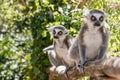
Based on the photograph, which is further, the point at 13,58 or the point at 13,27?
the point at 13,27

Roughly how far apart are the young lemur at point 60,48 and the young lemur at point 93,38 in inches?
25.0

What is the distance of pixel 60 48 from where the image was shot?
5.96 metres

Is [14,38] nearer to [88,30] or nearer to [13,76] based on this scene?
[13,76]

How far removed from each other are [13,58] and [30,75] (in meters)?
0.76

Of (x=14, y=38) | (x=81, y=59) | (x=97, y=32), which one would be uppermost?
(x=97, y=32)

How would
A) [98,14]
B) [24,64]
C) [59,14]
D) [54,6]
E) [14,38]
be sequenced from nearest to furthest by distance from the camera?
1. [98,14]
2. [59,14]
3. [54,6]
4. [24,64]
5. [14,38]

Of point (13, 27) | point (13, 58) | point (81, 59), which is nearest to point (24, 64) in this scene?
point (13, 58)

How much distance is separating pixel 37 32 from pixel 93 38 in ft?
10.9

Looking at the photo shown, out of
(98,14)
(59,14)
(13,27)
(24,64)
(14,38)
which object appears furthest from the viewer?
(13,27)

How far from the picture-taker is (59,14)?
7.60m

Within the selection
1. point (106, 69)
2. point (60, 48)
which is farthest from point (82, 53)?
point (106, 69)

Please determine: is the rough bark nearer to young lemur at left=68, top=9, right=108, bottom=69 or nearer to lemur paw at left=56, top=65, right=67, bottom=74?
young lemur at left=68, top=9, right=108, bottom=69

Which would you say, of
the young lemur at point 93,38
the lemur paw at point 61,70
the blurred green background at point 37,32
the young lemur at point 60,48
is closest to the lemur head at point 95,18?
the young lemur at point 93,38

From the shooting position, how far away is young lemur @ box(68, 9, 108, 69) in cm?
473
